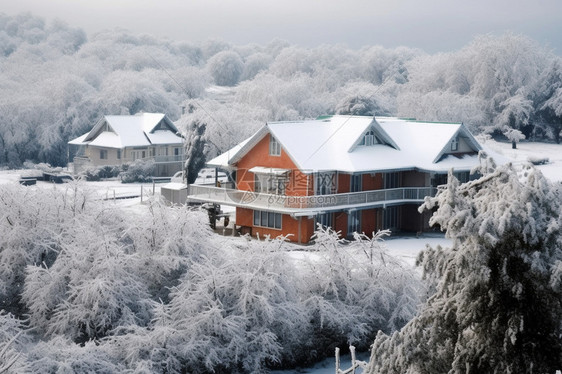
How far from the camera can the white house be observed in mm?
70438

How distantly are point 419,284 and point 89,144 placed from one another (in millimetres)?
47191

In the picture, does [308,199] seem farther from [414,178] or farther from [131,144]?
[131,144]

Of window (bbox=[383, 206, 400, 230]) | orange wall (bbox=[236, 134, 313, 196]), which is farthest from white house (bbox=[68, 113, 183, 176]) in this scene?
window (bbox=[383, 206, 400, 230])

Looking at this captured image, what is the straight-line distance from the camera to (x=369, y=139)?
149ft

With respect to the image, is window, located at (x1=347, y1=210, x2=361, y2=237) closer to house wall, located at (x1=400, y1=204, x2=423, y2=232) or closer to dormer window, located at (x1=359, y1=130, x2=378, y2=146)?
house wall, located at (x1=400, y1=204, x2=423, y2=232)

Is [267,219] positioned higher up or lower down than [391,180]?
lower down

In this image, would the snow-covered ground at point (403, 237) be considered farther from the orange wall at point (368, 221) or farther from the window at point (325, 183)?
the window at point (325, 183)


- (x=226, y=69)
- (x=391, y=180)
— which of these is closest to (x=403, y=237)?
(x=391, y=180)

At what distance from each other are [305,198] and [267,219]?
→ 126 inches

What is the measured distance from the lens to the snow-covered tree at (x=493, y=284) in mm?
12422

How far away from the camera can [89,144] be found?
71.4 meters

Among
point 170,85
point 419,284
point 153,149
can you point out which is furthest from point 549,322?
point 170,85

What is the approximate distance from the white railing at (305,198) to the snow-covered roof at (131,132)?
86.7 ft

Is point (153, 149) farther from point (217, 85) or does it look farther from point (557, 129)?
point (217, 85)
